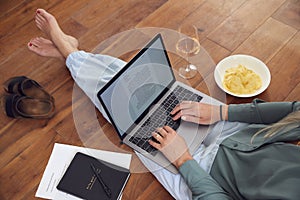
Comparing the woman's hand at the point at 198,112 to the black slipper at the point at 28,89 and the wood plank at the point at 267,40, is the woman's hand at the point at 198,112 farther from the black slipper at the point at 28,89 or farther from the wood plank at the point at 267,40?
the black slipper at the point at 28,89

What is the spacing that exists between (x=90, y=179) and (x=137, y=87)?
347mm

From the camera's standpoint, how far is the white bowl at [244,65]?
4.64 feet

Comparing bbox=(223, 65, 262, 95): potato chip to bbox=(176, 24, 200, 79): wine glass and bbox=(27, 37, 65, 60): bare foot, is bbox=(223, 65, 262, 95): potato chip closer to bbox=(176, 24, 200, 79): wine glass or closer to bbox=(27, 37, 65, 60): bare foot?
bbox=(176, 24, 200, 79): wine glass

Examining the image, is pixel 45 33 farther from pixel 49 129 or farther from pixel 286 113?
pixel 286 113

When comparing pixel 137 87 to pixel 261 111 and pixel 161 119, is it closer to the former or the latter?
pixel 161 119

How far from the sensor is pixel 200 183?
1.11m

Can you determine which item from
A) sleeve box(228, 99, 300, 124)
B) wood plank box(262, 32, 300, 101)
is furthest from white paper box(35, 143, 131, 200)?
wood plank box(262, 32, 300, 101)

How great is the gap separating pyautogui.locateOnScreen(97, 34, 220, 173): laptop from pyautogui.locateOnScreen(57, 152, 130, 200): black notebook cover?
0.38 feet

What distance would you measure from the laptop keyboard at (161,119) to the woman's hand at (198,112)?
0.9 inches

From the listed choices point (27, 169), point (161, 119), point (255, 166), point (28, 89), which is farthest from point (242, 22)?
point (27, 169)

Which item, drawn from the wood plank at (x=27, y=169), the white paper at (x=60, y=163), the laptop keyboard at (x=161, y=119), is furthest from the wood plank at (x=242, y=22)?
the wood plank at (x=27, y=169)

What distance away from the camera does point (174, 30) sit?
164cm

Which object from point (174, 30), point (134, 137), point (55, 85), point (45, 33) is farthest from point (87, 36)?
point (134, 137)

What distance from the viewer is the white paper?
1.26m
